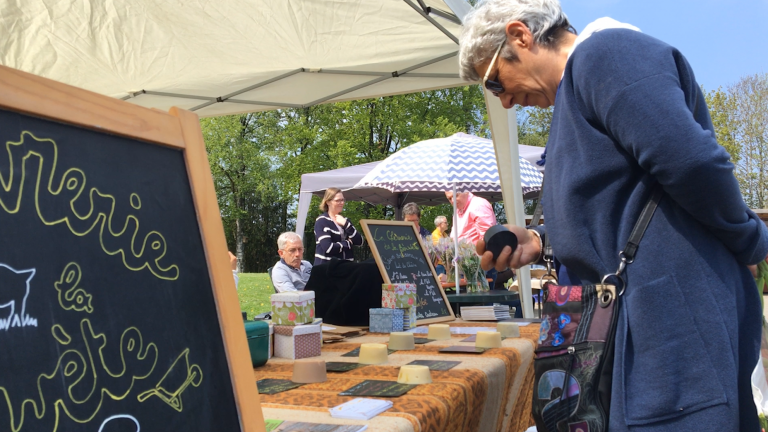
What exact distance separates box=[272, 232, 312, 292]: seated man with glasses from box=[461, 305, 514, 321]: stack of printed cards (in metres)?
2.13

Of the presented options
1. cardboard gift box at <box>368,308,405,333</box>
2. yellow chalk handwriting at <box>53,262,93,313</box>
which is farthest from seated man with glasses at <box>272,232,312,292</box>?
yellow chalk handwriting at <box>53,262,93,313</box>

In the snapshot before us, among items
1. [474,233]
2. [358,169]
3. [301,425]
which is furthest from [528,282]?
[358,169]

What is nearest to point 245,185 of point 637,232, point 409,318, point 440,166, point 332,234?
point 440,166

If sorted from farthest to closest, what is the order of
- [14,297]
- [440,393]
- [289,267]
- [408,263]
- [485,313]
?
[289,267], [408,263], [485,313], [440,393], [14,297]

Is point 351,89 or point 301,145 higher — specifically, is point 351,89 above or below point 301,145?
below

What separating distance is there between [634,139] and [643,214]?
157 millimetres

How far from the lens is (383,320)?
7.59 ft

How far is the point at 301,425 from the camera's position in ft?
3.31

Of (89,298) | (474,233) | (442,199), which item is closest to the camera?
(89,298)

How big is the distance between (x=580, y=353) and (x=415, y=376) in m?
0.39

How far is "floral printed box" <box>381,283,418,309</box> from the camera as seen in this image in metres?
2.39

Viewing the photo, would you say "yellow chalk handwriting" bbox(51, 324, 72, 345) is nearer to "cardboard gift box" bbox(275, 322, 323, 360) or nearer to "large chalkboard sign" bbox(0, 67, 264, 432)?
"large chalkboard sign" bbox(0, 67, 264, 432)

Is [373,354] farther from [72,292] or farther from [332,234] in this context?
[332,234]

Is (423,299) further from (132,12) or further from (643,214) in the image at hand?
(132,12)
